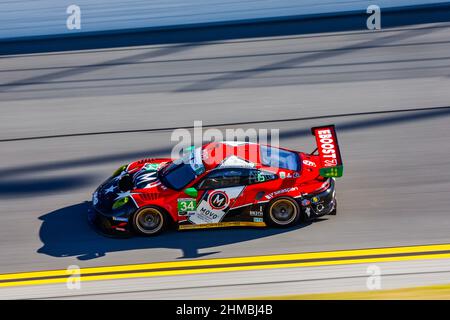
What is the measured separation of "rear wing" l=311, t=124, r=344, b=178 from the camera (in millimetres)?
11047

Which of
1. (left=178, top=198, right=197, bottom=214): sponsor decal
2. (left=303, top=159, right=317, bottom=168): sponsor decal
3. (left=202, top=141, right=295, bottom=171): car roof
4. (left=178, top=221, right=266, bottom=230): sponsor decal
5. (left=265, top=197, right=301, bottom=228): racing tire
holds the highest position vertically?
(left=202, top=141, right=295, bottom=171): car roof

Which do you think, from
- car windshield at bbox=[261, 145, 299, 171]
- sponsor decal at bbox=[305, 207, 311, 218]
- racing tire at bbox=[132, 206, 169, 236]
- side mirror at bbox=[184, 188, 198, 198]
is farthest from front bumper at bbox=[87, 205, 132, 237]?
sponsor decal at bbox=[305, 207, 311, 218]

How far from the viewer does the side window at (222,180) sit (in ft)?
35.8

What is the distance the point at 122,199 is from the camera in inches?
434

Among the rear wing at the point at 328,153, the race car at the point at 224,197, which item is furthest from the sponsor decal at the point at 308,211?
the rear wing at the point at 328,153

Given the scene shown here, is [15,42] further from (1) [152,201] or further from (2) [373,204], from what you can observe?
(2) [373,204]

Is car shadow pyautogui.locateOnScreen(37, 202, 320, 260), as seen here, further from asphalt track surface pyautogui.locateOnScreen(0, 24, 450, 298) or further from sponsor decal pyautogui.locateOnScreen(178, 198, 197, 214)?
sponsor decal pyautogui.locateOnScreen(178, 198, 197, 214)

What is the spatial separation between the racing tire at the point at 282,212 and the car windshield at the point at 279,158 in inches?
21.2

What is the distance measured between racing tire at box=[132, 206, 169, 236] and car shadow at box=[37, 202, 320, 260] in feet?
0.35


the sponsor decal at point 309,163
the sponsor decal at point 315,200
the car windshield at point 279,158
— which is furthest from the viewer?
the sponsor decal at point 309,163

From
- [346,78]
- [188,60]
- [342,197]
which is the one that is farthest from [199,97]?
[342,197]

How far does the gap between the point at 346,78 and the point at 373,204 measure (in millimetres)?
5076

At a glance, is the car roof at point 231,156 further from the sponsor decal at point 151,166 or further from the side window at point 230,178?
A: the sponsor decal at point 151,166

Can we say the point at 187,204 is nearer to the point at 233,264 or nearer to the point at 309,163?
the point at 233,264
